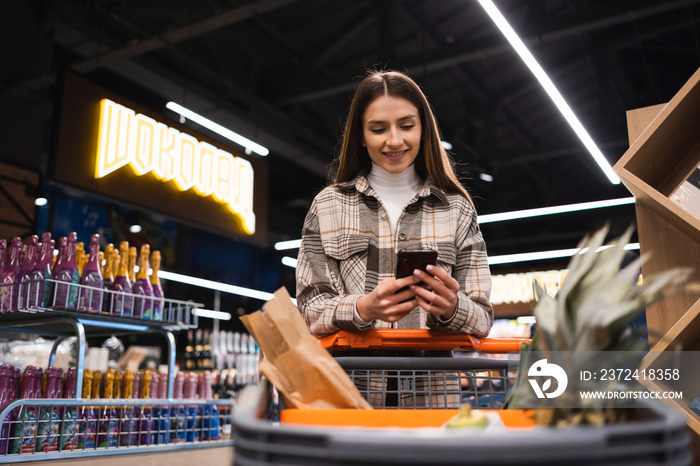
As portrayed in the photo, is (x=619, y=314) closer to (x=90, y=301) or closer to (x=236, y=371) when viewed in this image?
(x=90, y=301)

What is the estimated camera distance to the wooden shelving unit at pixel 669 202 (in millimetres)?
1473

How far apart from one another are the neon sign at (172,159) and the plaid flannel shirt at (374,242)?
335cm

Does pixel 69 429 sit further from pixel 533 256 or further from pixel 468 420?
pixel 533 256

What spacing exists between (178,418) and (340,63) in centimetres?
623

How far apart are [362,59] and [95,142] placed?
173 inches

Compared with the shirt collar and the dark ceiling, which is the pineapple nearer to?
the shirt collar

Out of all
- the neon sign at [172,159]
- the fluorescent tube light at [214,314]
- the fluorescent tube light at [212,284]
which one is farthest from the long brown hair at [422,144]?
the fluorescent tube light at [214,314]

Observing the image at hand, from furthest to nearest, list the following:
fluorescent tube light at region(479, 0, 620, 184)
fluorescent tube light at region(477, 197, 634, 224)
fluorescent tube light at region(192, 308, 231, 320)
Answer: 1. fluorescent tube light at region(192, 308, 231, 320)
2. fluorescent tube light at region(477, 197, 634, 224)
3. fluorescent tube light at region(479, 0, 620, 184)

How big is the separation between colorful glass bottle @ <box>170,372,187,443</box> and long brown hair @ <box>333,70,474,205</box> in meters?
1.67

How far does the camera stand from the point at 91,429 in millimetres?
2611

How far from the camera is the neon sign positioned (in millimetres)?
4535

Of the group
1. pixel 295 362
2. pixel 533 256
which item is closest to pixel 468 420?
pixel 295 362

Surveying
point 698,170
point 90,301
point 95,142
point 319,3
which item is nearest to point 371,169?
point 698,170

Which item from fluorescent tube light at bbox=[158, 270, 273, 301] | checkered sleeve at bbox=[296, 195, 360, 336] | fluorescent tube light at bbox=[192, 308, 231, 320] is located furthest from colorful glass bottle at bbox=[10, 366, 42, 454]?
fluorescent tube light at bbox=[192, 308, 231, 320]
